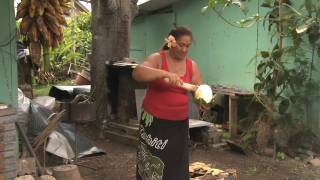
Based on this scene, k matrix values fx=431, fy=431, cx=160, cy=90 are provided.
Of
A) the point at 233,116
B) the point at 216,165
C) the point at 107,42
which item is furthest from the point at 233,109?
the point at 107,42

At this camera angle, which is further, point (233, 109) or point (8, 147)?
point (233, 109)

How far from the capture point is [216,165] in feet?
20.6

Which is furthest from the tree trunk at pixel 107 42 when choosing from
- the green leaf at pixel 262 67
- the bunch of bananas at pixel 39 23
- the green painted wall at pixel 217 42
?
the bunch of bananas at pixel 39 23

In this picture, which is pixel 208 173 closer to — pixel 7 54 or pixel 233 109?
pixel 7 54

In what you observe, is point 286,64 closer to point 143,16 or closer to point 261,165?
point 261,165

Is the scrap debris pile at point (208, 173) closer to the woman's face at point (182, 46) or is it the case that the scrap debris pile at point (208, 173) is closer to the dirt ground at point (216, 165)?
the dirt ground at point (216, 165)

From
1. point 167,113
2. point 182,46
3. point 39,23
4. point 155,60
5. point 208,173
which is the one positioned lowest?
point 208,173

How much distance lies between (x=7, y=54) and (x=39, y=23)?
3.39 ft

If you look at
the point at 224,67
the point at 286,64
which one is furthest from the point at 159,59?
the point at 224,67

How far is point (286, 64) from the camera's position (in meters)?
7.22

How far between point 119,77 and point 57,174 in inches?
130

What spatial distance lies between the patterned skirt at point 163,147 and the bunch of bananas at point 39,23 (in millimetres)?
1139

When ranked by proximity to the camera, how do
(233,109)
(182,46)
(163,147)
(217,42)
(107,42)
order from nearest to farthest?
1. (182,46)
2. (163,147)
3. (233,109)
4. (107,42)
5. (217,42)

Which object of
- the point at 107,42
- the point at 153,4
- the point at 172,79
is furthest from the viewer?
the point at 153,4
